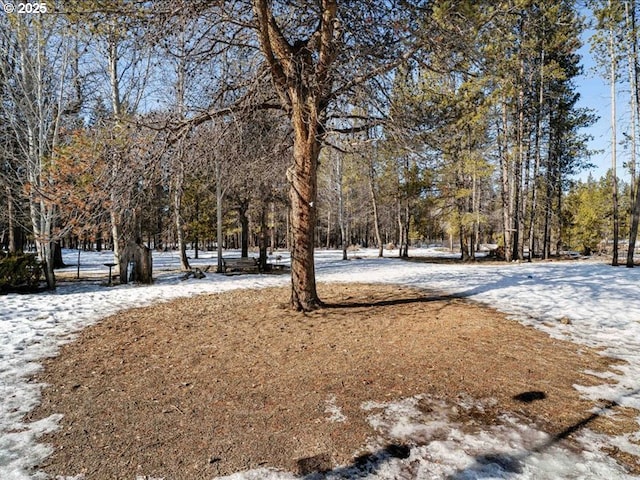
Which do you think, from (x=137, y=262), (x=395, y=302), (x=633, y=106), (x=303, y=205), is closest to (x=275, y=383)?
(x=303, y=205)

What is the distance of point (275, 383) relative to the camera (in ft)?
12.0

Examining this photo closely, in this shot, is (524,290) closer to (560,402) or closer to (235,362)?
(560,402)

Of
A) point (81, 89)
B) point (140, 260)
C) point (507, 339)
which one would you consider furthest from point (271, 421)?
point (81, 89)

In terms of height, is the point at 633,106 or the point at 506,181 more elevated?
the point at 633,106

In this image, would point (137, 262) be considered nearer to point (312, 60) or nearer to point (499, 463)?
point (312, 60)

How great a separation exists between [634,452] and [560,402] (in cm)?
73

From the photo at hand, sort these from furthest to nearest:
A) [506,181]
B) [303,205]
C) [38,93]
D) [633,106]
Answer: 1. [506,181]
2. [633,106]
3. [38,93]
4. [303,205]

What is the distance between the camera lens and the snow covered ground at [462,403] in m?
2.30

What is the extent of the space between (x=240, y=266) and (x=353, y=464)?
41.3ft

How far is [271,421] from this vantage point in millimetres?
2902

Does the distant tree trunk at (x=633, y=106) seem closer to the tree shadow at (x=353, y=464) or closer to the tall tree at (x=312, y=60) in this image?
the tall tree at (x=312, y=60)

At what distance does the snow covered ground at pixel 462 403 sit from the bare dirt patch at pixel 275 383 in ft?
0.52

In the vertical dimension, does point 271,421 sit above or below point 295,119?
below

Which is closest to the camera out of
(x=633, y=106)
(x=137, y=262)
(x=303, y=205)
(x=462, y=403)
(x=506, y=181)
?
(x=462, y=403)
